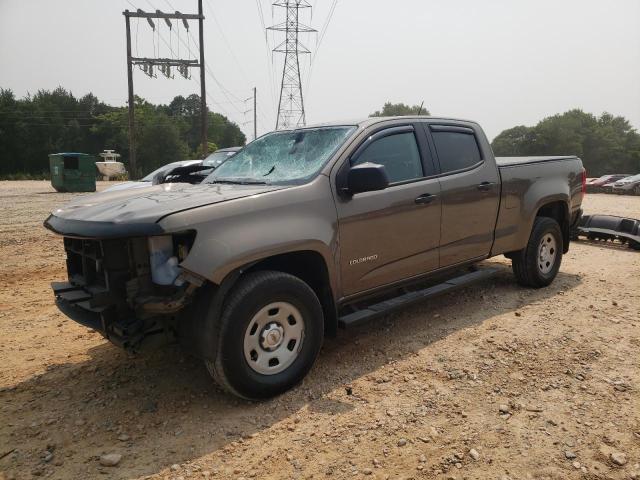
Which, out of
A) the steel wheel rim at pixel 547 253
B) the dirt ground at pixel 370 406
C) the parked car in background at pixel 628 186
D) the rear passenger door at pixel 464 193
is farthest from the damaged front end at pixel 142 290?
the parked car in background at pixel 628 186

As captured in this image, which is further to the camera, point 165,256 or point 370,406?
point 370,406

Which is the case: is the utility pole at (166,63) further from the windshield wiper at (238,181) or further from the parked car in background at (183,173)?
the windshield wiper at (238,181)

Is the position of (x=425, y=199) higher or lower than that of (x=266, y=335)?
higher

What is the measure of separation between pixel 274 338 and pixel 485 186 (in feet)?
8.91

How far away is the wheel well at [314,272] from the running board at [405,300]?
10 centimetres

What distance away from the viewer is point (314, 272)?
11.8 feet

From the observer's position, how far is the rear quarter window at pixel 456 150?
4504 millimetres

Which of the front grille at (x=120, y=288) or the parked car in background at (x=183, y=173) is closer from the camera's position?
the front grille at (x=120, y=288)

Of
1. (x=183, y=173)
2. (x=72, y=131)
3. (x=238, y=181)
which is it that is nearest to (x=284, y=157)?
(x=238, y=181)

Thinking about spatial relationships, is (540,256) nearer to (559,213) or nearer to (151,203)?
(559,213)

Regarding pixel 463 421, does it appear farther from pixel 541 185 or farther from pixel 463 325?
pixel 541 185

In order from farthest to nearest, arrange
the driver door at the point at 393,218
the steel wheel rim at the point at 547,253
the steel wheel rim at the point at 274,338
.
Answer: the steel wheel rim at the point at 547,253
the driver door at the point at 393,218
the steel wheel rim at the point at 274,338

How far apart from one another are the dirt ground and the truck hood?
1.28 meters

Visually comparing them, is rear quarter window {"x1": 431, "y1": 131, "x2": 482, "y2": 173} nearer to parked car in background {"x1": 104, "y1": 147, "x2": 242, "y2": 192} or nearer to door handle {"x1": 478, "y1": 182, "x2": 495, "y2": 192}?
door handle {"x1": 478, "y1": 182, "x2": 495, "y2": 192}
